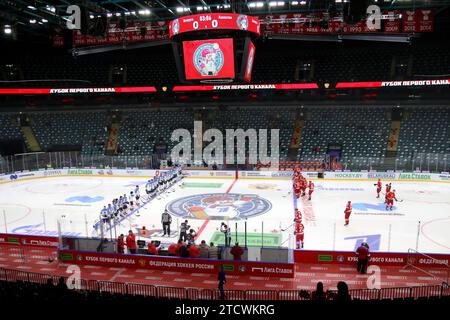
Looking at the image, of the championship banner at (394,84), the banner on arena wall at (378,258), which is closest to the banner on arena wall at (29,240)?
the banner on arena wall at (378,258)

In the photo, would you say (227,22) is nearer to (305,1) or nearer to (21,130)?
(305,1)

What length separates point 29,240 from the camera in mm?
14203

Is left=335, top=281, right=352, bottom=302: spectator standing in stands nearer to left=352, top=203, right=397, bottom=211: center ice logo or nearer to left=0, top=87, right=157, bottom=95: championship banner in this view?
left=352, top=203, right=397, bottom=211: center ice logo

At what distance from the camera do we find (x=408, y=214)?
58.4ft

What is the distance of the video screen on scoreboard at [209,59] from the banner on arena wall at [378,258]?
10.6m

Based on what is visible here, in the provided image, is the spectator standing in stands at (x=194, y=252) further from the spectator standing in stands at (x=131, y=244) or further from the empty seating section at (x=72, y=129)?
the empty seating section at (x=72, y=129)

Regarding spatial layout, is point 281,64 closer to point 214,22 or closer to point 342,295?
point 214,22

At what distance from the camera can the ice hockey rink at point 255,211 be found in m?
14.5

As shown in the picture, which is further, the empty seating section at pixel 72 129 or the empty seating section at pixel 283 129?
the empty seating section at pixel 72 129

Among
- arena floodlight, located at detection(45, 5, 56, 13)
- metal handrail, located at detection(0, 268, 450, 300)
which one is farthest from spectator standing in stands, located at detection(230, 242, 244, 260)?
arena floodlight, located at detection(45, 5, 56, 13)

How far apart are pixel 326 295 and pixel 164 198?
1516 cm

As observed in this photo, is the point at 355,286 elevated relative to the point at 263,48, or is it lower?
lower

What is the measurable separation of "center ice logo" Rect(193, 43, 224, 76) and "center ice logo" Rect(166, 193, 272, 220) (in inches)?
277
